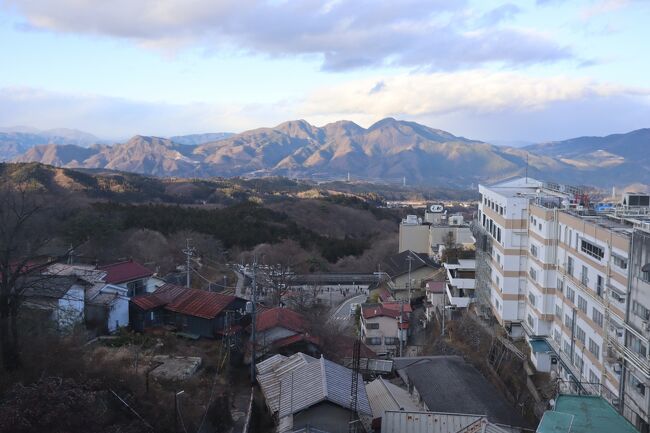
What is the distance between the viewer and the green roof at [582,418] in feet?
28.3

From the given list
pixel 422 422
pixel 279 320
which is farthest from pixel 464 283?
pixel 422 422

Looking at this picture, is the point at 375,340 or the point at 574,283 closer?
the point at 574,283

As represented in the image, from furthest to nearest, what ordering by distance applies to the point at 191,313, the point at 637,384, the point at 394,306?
the point at 394,306
the point at 191,313
the point at 637,384

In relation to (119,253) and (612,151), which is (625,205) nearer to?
(119,253)

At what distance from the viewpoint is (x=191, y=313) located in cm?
1492

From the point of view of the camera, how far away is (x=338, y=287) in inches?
1098

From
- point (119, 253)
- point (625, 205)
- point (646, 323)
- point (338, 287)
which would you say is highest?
point (625, 205)

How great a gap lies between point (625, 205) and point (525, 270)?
363cm

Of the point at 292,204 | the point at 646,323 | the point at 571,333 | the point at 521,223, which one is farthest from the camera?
the point at 292,204

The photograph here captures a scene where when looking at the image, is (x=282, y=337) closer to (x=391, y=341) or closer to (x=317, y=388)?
(x=317, y=388)

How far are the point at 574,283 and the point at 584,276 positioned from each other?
1.90 ft

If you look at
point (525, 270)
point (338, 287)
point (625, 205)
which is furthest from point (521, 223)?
point (338, 287)

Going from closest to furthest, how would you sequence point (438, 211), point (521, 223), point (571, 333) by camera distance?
point (571, 333) → point (521, 223) → point (438, 211)

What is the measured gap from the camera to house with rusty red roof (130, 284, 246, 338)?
1475cm
